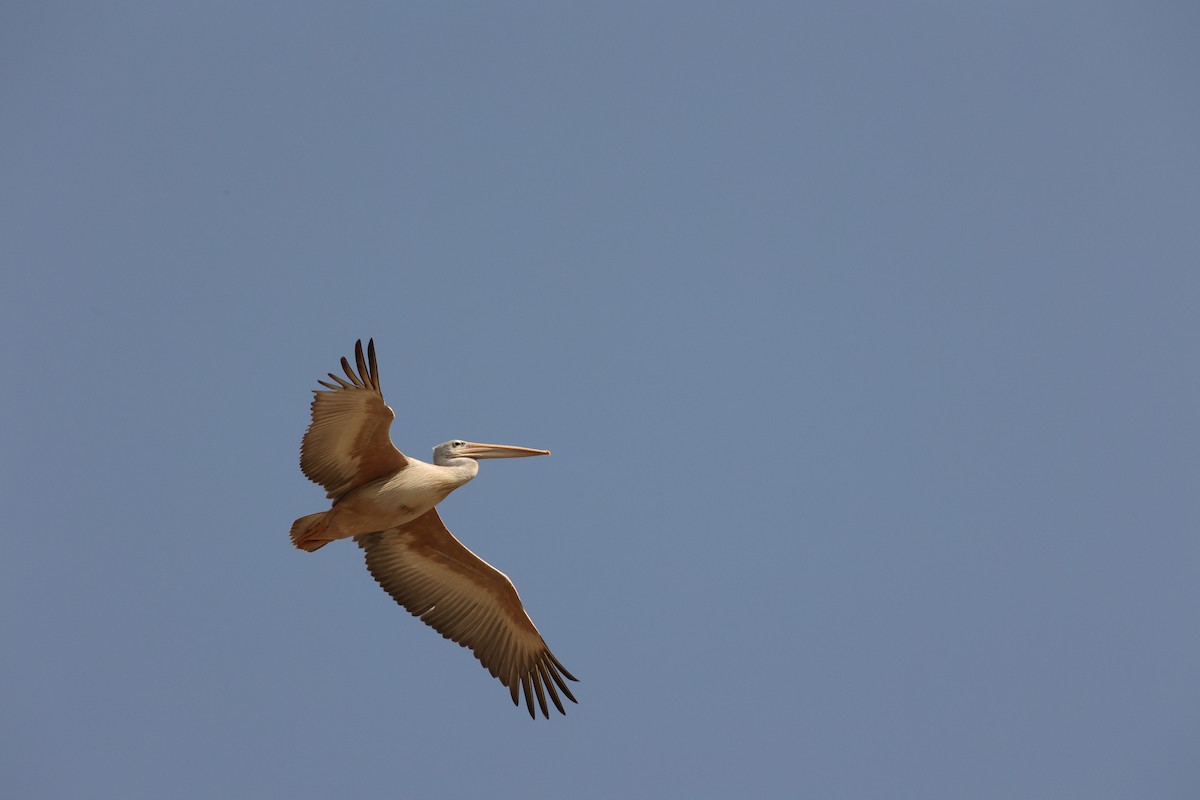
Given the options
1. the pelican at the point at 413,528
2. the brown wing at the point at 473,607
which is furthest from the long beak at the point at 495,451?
the brown wing at the point at 473,607

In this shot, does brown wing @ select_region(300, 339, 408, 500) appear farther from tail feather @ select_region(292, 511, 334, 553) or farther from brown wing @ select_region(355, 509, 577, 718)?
brown wing @ select_region(355, 509, 577, 718)

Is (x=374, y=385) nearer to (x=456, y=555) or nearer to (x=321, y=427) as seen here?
(x=321, y=427)

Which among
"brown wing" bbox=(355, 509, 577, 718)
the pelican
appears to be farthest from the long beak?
"brown wing" bbox=(355, 509, 577, 718)

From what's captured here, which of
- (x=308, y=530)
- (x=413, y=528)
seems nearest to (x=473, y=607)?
(x=413, y=528)

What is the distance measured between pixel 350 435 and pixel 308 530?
1059 mm

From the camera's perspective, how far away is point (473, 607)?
12680 mm

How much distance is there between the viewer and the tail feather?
37.1ft

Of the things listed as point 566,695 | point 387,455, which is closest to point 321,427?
point 387,455

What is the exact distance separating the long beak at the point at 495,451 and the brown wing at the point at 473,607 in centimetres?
109

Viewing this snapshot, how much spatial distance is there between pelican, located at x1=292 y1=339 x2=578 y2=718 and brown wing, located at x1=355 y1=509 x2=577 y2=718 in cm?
1

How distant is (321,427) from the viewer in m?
11.1

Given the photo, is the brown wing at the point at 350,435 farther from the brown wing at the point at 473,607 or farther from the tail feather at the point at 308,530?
the brown wing at the point at 473,607

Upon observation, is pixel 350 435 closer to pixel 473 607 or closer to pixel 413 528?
pixel 413 528

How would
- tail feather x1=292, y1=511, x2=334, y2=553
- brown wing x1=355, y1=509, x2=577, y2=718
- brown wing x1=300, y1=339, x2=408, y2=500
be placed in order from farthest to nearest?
brown wing x1=355, y1=509, x2=577, y2=718, tail feather x1=292, y1=511, x2=334, y2=553, brown wing x1=300, y1=339, x2=408, y2=500
